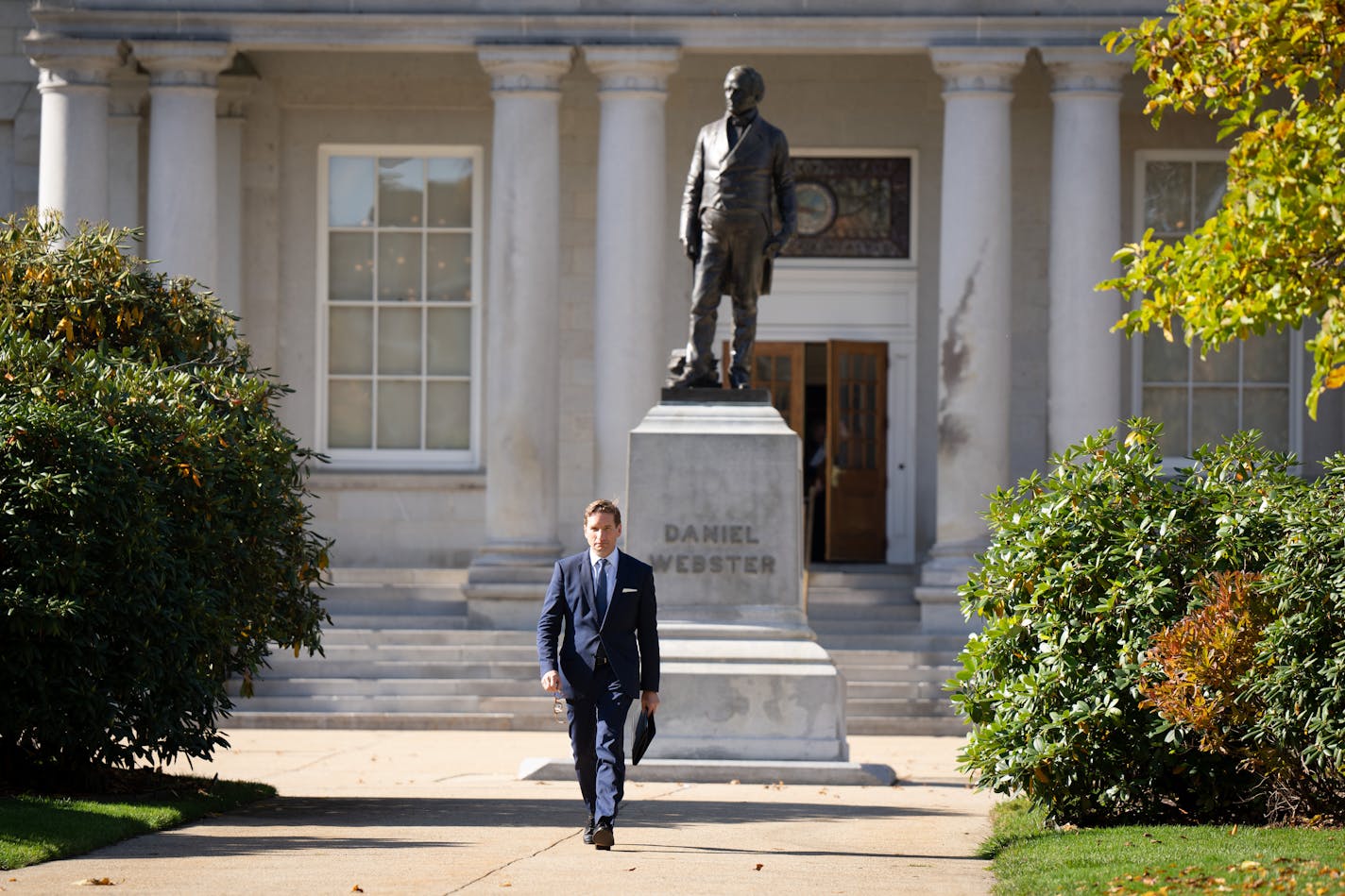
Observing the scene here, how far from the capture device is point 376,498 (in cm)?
2591

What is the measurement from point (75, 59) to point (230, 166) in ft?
10.7

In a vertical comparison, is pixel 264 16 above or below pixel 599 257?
above

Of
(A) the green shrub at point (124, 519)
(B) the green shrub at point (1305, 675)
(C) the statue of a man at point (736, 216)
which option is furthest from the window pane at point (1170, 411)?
(B) the green shrub at point (1305, 675)

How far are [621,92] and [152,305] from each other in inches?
380

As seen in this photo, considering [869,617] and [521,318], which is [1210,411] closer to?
[869,617]

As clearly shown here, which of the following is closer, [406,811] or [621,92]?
[406,811]

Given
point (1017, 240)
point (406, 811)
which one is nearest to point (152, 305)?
point (406, 811)

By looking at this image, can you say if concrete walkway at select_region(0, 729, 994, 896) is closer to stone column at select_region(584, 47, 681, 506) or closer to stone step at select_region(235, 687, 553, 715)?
stone step at select_region(235, 687, 553, 715)

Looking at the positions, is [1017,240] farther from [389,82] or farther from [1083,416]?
[389,82]

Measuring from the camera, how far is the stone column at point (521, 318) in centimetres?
2273

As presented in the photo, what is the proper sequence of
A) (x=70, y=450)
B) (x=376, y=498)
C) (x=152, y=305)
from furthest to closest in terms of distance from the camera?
(x=376, y=498) < (x=152, y=305) < (x=70, y=450)

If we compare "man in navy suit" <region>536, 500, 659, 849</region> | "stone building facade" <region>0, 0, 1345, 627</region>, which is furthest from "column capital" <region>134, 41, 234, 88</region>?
"man in navy suit" <region>536, 500, 659, 849</region>

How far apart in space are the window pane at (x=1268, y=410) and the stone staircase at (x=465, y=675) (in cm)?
569

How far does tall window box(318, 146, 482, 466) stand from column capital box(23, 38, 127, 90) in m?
3.89
